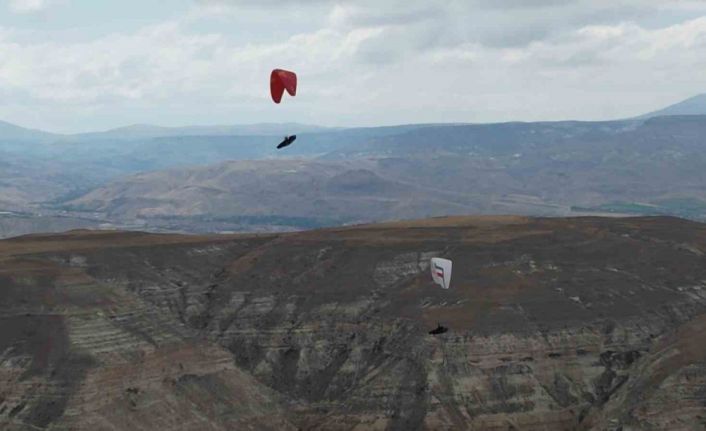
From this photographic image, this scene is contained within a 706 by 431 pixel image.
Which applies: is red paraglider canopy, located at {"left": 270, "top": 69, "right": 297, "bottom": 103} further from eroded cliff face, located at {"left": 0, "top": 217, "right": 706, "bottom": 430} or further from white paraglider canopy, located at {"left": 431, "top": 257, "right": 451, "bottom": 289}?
eroded cliff face, located at {"left": 0, "top": 217, "right": 706, "bottom": 430}

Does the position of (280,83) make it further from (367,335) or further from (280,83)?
(367,335)

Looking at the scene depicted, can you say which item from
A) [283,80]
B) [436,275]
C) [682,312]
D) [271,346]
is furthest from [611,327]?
[283,80]

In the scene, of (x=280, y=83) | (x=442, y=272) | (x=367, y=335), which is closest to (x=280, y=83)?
(x=280, y=83)

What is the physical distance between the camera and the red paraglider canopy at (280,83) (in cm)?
7256

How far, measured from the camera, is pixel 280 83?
73.9m

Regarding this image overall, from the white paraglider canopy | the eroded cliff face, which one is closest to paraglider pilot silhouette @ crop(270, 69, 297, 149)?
the white paraglider canopy

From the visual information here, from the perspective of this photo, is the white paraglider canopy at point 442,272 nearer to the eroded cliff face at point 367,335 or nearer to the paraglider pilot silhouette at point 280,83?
the eroded cliff face at point 367,335

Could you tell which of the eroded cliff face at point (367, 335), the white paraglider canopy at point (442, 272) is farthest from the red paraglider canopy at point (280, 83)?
the eroded cliff face at point (367, 335)

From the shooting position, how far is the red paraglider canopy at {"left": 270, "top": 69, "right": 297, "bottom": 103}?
72562mm

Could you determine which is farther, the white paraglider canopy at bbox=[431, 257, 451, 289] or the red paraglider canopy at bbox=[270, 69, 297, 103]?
the white paraglider canopy at bbox=[431, 257, 451, 289]

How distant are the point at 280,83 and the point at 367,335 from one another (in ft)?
120

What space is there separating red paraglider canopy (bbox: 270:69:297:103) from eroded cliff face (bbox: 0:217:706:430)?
108 ft

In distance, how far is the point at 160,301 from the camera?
108 m

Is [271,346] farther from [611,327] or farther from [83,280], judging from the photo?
[611,327]
